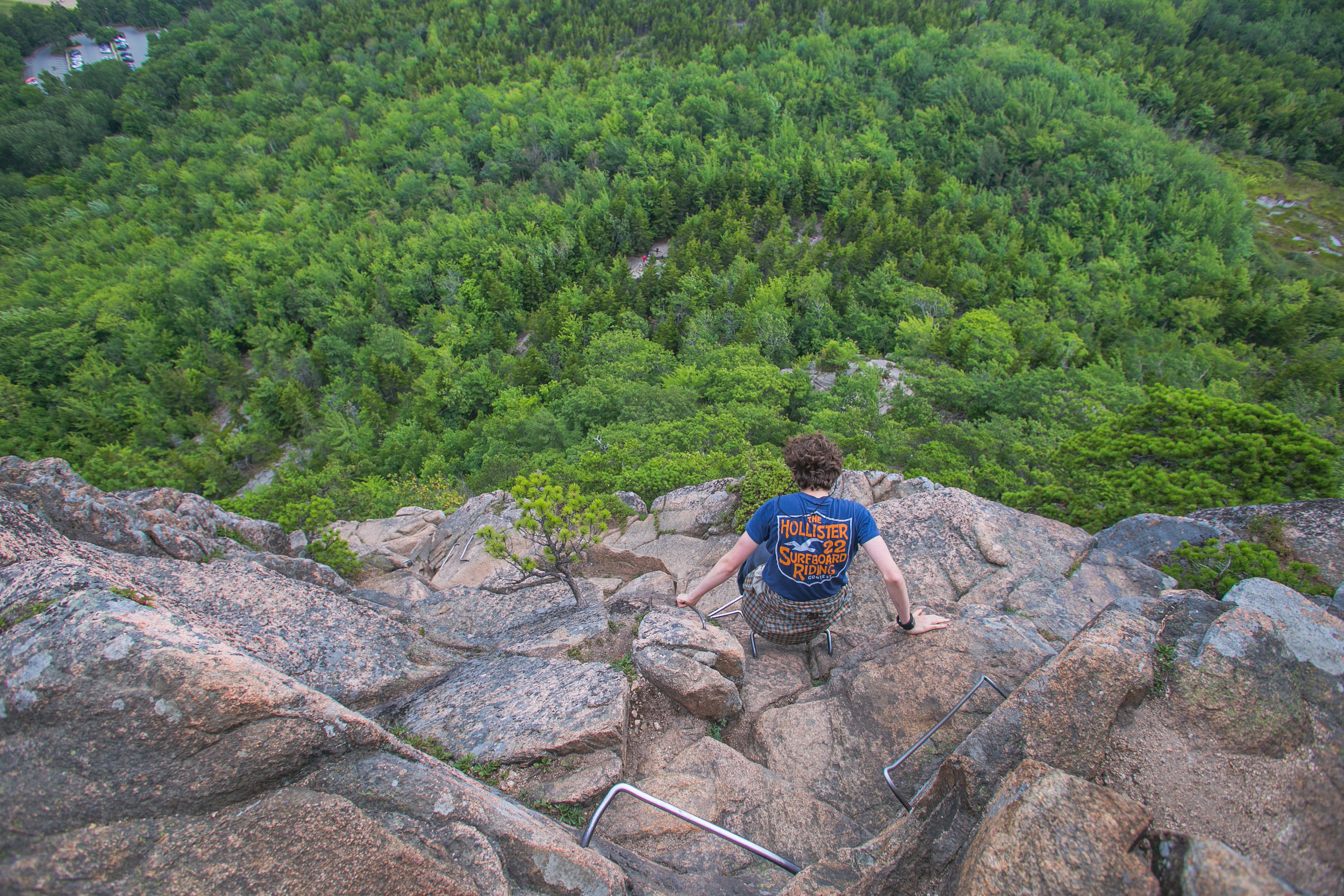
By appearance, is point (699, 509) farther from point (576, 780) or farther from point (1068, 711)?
point (1068, 711)

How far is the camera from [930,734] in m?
4.77

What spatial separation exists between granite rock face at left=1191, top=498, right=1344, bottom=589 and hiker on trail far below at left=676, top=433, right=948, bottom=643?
6.06m

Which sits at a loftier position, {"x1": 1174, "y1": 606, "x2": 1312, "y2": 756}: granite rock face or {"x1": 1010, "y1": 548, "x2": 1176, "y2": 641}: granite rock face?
{"x1": 1174, "y1": 606, "x2": 1312, "y2": 756}: granite rock face

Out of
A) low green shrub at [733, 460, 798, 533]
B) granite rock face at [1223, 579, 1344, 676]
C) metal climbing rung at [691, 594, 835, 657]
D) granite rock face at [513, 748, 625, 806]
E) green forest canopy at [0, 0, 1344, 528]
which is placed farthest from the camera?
green forest canopy at [0, 0, 1344, 528]

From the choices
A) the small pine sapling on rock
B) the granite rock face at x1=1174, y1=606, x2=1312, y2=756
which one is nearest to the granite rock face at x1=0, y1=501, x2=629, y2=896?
the granite rock face at x1=1174, y1=606, x2=1312, y2=756

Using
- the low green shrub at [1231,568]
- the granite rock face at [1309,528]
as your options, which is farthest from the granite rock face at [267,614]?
the granite rock face at [1309,528]

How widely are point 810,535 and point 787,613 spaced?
1.17 m

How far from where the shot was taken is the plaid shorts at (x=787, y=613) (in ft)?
19.3

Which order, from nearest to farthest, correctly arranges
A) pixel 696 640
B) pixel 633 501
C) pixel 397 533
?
pixel 696 640 → pixel 633 501 → pixel 397 533

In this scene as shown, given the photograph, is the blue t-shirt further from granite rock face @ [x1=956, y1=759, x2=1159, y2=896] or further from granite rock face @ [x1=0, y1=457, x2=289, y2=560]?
granite rock face @ [x1=0, y1=457, x2=289, y2=560]

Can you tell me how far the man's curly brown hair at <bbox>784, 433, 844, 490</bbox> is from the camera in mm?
5070

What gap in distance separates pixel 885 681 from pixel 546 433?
31.4 metres

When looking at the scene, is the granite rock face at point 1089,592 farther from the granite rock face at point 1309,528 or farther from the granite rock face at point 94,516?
the granite rock face at point 94,516

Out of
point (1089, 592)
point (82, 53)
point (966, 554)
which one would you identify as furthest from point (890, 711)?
point (82, 53)
